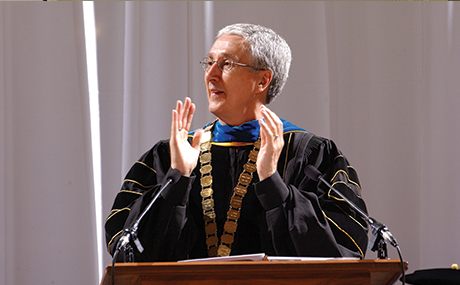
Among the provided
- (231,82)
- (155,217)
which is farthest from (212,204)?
(231,82)

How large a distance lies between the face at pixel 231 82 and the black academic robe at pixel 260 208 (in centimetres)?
19

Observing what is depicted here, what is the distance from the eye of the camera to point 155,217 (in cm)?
229

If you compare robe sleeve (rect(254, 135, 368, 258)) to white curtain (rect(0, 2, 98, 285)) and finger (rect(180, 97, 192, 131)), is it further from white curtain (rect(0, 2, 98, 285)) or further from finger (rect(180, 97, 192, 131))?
white curtain (rect(0, 2, 98, 285))

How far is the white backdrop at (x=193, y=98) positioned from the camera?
3479 mm

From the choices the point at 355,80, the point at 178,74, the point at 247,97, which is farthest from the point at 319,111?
the point at 247,97

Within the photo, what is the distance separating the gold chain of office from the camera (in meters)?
2.46

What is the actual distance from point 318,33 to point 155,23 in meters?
1.07

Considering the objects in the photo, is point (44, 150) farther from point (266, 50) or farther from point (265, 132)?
point (265, 132)

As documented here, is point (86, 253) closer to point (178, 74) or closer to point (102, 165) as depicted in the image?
point (102, 165)

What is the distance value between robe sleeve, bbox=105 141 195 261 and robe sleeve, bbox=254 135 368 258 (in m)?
0.32

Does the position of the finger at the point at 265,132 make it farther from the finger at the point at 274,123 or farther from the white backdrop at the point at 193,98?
the white backdrop at the point at 193,98

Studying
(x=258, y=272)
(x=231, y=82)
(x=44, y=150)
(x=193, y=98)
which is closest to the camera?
(x=258, y=272)

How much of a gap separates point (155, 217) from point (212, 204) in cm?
32

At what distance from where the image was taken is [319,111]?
12.2 feet
